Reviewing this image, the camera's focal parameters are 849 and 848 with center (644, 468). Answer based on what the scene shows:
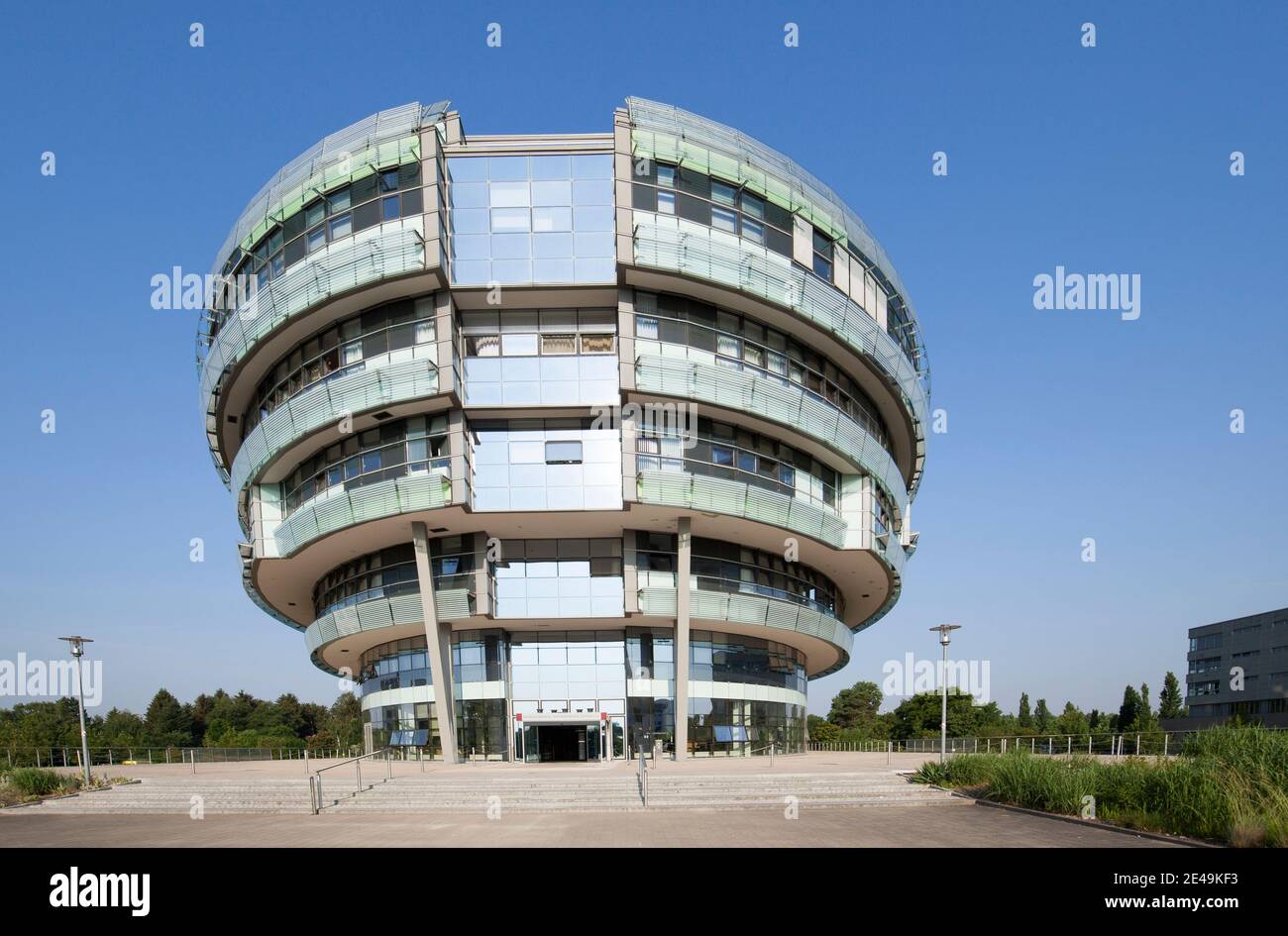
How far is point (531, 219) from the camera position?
30.8 metres

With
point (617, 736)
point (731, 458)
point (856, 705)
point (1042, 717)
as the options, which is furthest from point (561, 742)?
point (856, 705)

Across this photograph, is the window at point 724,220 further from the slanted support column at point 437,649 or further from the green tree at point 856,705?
the green tree at point 856,705

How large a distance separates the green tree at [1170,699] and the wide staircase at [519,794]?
3501 inches

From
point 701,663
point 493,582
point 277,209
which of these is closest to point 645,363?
point 493,582

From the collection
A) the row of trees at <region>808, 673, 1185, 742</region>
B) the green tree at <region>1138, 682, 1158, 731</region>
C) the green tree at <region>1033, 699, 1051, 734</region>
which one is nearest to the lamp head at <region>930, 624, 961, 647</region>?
the row of trees at <region>808, 673, 1185, 742</region>

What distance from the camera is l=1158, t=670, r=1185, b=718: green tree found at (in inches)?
3671

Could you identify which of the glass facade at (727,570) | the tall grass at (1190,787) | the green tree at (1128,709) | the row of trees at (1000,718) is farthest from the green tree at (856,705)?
the tall grass at (1190,787)

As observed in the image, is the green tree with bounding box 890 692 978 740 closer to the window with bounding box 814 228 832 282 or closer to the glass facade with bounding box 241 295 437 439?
the window with bounding box 814 228 832 282

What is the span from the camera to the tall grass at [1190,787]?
11.6 m

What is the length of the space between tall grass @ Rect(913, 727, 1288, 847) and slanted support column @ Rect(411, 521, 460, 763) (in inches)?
832
